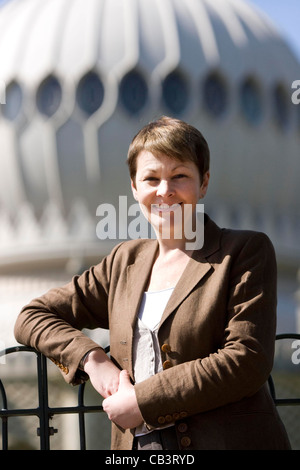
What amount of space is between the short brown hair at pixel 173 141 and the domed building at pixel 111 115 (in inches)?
480

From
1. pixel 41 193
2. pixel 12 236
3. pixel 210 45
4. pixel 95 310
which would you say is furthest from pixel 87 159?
pixel 95 310

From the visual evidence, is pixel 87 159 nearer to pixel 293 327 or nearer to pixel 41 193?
pixel 41 193

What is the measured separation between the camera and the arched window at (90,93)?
1520 cm

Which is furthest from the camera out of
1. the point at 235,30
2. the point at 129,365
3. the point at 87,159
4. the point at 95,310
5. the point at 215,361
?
the point at 235,30

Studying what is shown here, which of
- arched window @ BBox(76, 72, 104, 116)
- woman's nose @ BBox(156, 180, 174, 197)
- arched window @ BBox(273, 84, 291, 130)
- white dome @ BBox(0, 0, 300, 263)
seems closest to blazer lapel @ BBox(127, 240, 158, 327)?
woman's nose @ BBox(156, 180, 174, 197)

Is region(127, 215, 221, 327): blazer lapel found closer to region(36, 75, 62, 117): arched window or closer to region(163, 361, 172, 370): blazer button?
region(163, 361, 172, 370): blazer button

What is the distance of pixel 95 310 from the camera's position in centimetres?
278

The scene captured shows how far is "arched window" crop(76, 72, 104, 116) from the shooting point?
1520cm

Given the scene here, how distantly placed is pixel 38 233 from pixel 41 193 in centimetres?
78

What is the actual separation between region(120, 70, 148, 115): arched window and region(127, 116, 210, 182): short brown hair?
12946mm

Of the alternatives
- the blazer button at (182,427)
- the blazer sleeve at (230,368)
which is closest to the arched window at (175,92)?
the blazer sleeve at (230,368)

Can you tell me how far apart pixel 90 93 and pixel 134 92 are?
0.84m

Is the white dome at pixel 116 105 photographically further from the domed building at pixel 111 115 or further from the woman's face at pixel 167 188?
the woman's face at pixel 167 188

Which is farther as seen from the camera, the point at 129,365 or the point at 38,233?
the point at 38,233
